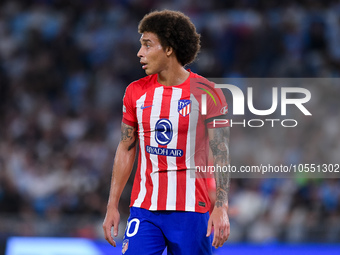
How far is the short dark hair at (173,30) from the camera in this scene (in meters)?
3.68

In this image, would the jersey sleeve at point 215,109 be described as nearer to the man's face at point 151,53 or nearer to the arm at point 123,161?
the man's face at point 151,53

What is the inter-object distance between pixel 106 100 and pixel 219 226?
7.03m

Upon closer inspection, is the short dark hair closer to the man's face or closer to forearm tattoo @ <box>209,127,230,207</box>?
the man's face

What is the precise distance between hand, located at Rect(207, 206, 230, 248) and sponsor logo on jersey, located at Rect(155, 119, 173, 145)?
52cm

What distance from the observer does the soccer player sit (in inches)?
140

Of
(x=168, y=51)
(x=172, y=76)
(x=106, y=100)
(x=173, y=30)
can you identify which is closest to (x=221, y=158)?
(x=172, y=76)

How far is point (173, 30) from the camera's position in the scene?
12.1 ft

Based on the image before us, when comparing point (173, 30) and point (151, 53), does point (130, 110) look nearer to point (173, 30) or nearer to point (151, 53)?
point (151, 53)

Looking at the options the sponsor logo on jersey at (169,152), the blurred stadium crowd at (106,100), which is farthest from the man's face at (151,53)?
the blurred stadium crowd at (106,100)

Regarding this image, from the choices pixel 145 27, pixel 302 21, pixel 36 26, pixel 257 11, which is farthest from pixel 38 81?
pixel 145 27

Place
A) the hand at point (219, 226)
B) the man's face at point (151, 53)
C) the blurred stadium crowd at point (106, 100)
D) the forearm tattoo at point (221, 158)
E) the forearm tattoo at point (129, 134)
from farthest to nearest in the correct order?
the blurred stadium crowd at point (106, 100), the forearm tattoo at point (129, 134), the man's face at point (151, 53), the forearm tattoo at point (221, 158), the hand at point (219, 226)

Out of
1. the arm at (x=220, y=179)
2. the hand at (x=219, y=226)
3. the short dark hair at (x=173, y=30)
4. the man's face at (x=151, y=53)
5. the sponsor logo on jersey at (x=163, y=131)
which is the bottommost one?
the hand at (x=219, y=226)

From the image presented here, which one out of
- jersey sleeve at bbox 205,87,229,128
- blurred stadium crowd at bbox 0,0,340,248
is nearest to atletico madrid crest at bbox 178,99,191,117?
jersey sleeve at bbox 205,87,229,128

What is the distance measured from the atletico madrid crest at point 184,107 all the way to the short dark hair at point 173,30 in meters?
0.29
